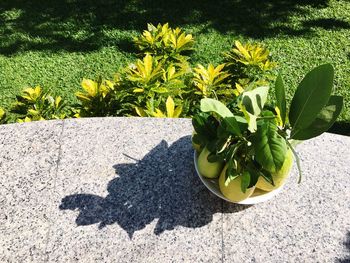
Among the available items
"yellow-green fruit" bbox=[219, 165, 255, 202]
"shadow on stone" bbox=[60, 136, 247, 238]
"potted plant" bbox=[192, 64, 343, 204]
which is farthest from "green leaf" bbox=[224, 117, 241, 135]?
"shadow on stone" bbox=[60, 136, 247, 238]

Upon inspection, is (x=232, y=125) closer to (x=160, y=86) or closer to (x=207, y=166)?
(x=207, y=166)

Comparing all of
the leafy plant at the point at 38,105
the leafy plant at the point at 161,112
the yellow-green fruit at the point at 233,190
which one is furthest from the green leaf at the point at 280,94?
the leafy plant at the point at 38,105

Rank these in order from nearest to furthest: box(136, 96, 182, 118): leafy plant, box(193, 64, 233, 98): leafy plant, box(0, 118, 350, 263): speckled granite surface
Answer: box(0, 118, 350, 263): speckled granite surface → box(136, 96, 182, 118): leafy plant → box(193, 64, 233, 98): leafy plant

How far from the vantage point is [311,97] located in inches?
70.1

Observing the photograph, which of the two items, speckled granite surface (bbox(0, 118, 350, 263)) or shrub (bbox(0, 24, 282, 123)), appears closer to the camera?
speckled granite surface (bbox(0, 118, 350, 263))

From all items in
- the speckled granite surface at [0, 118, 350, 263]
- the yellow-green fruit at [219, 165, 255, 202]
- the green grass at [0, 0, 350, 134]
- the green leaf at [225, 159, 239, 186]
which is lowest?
the green grass at [0, 0, 350, 134]

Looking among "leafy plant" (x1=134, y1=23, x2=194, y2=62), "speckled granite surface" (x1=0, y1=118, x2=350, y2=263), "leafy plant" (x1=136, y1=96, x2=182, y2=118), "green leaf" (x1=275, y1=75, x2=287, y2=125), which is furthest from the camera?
"leafy plant" (x1=134, y1=23, x2=194, y2=62)

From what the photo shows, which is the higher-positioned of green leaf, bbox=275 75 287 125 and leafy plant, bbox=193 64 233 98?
green leaf, bbox=275 75 287 125

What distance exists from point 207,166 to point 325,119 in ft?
2.00

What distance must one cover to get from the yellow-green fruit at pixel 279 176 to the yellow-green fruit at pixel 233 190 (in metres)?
0.06

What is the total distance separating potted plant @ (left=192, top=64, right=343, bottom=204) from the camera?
1.76 m

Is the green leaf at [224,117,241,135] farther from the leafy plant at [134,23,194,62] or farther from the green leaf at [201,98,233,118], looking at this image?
the leafy plant at [134,23,194,62]

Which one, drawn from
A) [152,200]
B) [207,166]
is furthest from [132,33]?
[207,166]

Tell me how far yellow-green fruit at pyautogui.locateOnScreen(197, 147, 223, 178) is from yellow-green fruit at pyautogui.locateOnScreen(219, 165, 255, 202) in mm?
32
